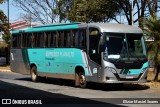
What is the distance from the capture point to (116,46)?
1938 centimetres

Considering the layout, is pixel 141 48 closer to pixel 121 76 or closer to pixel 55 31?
pixel 121 76

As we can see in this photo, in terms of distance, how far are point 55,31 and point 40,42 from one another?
1.83 metres

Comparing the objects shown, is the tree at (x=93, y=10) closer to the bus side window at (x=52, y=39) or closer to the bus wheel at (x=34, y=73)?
the bus wheel at (x=34, y=73)

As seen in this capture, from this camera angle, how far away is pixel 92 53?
19.9m

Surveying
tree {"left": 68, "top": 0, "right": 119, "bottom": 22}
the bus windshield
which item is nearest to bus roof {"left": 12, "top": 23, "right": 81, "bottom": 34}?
the bus windshield

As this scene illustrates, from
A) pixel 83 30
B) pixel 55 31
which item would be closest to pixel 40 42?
pixel 55 31

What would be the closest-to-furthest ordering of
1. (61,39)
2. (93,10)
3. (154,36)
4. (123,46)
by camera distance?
(123,46) → (154,36) → (61,39) → (93,10)

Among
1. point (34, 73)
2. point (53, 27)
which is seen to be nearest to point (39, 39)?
point (53, 27)

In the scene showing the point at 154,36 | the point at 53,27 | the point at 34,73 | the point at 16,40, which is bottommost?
the point at 34,73

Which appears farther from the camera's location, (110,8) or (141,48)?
(110,8)

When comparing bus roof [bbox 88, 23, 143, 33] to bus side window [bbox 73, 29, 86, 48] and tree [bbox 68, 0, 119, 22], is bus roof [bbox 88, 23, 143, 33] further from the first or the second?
tree [bbox 68, 0, 119, 22]

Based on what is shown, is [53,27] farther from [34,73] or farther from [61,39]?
[34,73]

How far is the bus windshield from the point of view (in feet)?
63.1

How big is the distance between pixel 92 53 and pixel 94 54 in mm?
170
